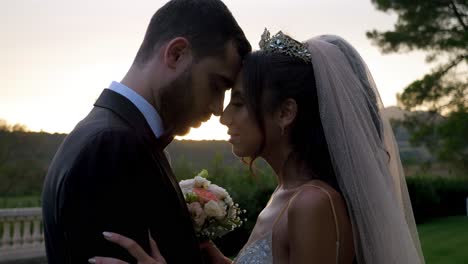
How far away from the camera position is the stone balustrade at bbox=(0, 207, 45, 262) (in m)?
11.1

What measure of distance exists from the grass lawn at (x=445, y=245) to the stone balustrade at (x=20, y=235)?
7.17 metres

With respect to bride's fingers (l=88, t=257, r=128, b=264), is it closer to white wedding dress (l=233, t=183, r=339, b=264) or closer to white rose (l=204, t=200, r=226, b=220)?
white wedding dress (l=233, t=183, r=339, b=264)

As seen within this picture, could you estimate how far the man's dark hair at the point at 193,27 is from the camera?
8.19 feet

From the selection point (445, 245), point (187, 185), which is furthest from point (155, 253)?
point (445, 245)

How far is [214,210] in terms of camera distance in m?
3.24

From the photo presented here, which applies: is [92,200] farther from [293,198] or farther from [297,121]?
[297,121]

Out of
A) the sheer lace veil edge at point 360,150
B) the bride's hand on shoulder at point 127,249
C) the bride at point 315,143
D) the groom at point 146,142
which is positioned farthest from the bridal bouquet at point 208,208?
the bride's hand on shoulder at point 127,249

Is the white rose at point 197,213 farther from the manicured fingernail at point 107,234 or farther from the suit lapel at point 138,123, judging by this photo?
the manicured fingernail at point 107,234

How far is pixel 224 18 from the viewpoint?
2621 mm

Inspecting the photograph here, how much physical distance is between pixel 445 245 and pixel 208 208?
12.7 metres

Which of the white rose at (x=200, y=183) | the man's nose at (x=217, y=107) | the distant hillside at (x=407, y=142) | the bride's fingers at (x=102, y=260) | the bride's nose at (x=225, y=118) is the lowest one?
the distant hillside at (x=407, y=142)

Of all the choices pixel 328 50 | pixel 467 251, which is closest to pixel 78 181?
pixel 328 50

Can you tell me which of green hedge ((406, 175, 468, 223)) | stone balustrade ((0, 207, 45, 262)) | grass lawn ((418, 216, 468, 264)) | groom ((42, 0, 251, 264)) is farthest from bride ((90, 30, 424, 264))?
green hedge ((406, 175, 468, 223))

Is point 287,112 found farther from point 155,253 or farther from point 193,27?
point 155,253
